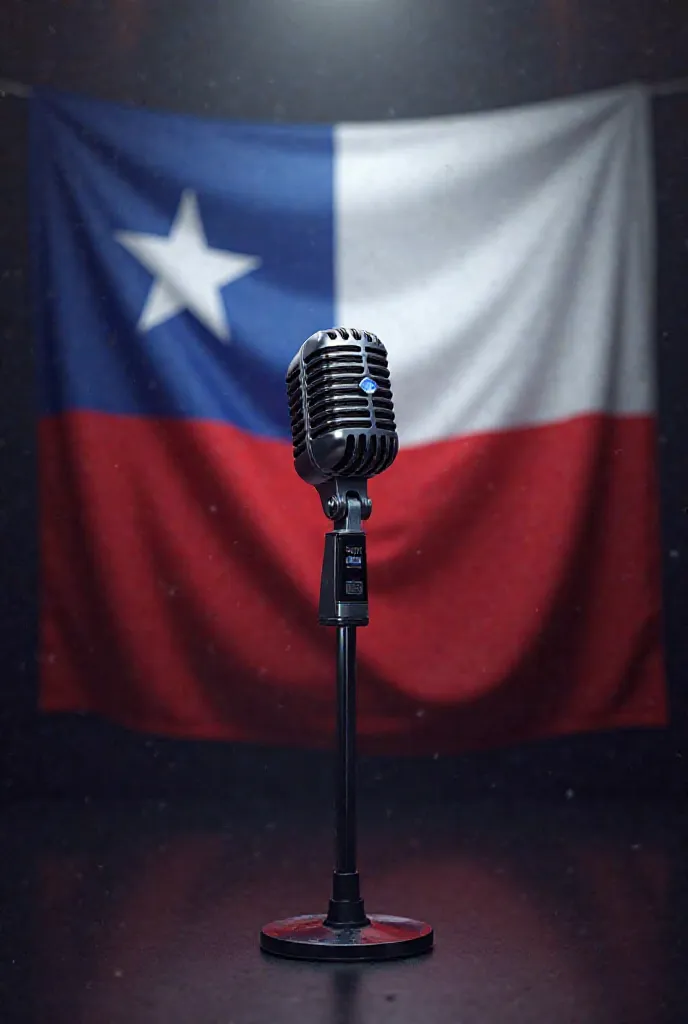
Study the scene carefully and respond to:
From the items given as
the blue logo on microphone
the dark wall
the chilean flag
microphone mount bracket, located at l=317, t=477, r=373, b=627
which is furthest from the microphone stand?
the dark wall

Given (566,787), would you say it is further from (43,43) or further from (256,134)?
(43,43)

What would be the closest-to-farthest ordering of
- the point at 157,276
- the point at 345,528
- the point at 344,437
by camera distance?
the point at 344,437 < the point at 345,528 < the point at 157,276

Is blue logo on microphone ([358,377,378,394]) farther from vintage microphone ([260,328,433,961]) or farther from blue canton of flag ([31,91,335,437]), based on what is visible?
blue canton of flag ([31,91,335,437])

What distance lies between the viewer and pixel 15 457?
11.8 ft

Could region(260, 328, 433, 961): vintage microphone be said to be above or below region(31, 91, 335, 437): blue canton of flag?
below

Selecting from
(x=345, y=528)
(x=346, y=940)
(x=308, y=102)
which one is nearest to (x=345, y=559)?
(x=345, y=528)

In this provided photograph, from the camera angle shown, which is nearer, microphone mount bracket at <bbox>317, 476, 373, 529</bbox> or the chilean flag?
microphone mount bracket at <bbox>317, 476, 373, 529</bbox>

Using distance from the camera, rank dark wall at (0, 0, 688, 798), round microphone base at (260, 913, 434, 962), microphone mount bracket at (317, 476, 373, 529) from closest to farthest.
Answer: round microphone base at (260, 913, 434, 962) → microphone mount bracket at (317, 476, 373, 529) → dark wall at (0, 0, 688, 798)

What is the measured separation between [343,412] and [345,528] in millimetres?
203

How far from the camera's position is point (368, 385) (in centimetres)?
203

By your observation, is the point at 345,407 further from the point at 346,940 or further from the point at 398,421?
the point at 398,421

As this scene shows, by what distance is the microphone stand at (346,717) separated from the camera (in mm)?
2051

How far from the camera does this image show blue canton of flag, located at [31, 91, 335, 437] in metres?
3.46

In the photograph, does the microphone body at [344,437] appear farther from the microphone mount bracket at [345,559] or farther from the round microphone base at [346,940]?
the round microphone base at [346,940]
